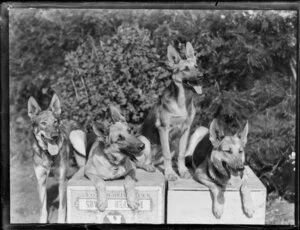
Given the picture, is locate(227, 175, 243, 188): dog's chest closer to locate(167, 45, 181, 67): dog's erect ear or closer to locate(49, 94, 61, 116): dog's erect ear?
locate(167, 45, 181, 67): dog's erect ear

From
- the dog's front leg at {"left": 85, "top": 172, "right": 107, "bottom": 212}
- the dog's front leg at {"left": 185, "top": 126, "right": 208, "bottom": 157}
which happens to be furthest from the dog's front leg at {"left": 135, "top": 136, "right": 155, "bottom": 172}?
the dog's front leg at {"left": 85, "top": 172, "right": 107, "bottom": 212}

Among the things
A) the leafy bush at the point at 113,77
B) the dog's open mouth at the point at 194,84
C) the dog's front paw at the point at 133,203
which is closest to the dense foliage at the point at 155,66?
the leafy bush at the point at 113,77

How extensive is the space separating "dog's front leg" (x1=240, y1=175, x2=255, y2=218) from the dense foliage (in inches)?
19.9

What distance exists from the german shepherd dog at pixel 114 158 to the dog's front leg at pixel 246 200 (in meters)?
1.07

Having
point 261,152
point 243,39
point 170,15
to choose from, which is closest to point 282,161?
point 261,152

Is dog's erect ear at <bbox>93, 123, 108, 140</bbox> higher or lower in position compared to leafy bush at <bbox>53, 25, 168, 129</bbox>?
lower

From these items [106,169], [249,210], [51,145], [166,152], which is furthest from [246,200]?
[51,145]

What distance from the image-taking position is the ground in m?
5.66

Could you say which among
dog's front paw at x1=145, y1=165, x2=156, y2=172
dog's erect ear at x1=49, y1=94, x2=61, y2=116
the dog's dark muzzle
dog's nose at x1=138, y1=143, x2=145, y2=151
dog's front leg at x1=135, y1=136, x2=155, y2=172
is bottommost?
dog's front paw at x1=145, y1=165, x2=156, y2=172

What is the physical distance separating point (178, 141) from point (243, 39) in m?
1.25

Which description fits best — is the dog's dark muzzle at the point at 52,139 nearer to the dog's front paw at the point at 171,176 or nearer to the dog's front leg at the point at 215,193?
the dog's front paw at the point at 171,176

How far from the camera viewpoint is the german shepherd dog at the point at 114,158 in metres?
5.32

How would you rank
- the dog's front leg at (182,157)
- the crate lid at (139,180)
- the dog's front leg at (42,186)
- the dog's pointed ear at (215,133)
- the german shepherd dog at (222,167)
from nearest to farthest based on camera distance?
the german shepherd dog at (222,167) → the dog's pointed ear at (215,133) → the crate lid at (139,180) → the dog's front leg at (42,186) → the dog's front leg at (182,157)

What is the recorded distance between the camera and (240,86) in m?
5.76
